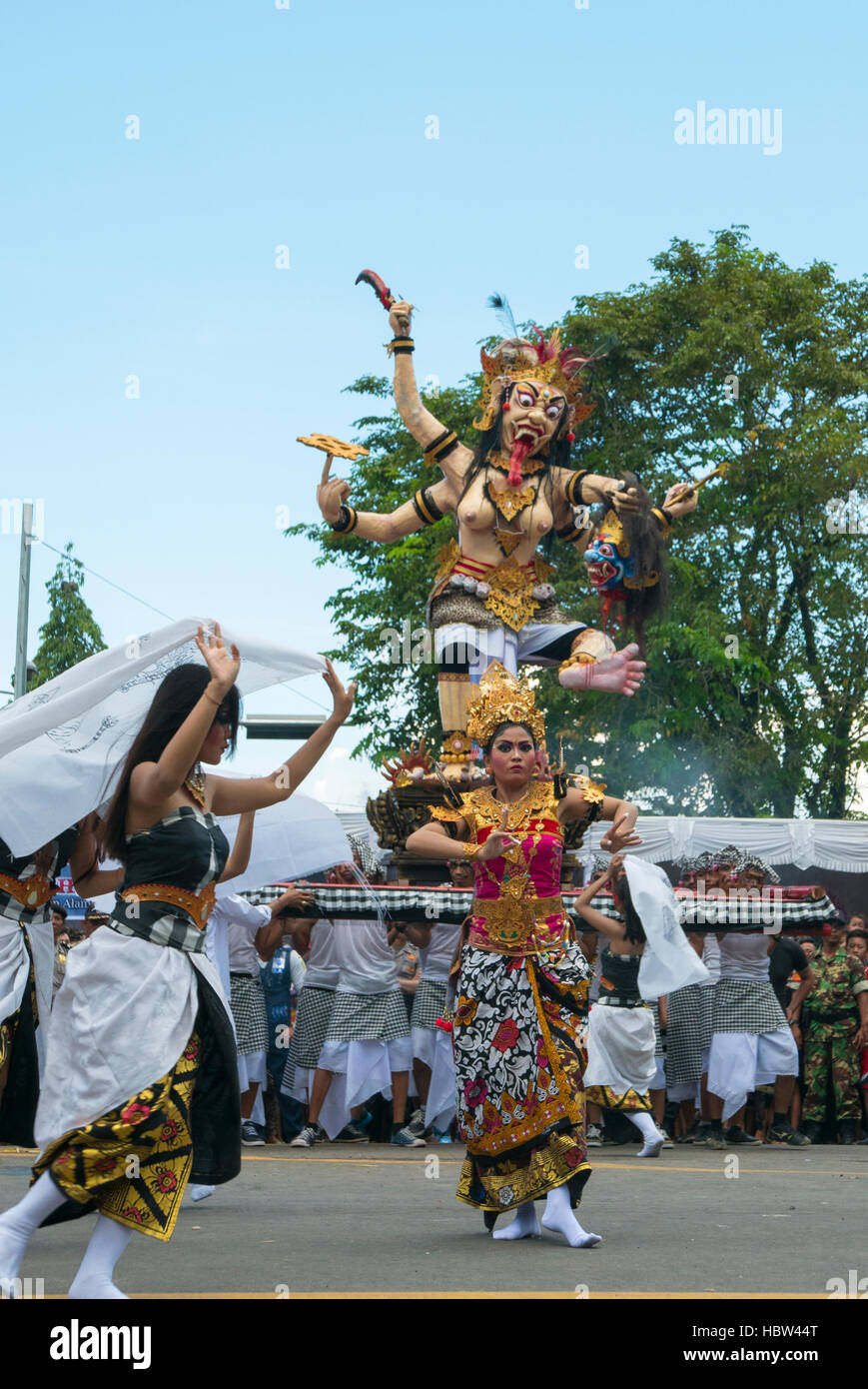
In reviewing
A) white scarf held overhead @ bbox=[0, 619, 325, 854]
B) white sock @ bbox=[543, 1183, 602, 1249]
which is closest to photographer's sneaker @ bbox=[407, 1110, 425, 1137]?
white sock @ bbox=[543, 1183, 602, 1249]

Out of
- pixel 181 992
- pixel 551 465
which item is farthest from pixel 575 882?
pixel 181 992

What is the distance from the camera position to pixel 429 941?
11.6m

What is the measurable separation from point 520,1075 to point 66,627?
29200mm

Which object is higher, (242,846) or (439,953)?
(242,846)

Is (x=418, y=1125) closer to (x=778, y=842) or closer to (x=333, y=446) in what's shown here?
(x=333, y=446)

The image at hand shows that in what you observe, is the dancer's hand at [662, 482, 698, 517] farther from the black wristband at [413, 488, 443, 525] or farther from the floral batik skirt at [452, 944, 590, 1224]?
the floral batik skirt at [452, 944, 590, 1224]

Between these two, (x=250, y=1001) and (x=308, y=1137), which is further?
(x=308, y=1137)

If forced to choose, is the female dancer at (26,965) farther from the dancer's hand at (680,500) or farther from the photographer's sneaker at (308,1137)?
the dancer's hand at (680,500)

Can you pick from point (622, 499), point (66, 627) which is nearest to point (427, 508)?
point (622, 499)

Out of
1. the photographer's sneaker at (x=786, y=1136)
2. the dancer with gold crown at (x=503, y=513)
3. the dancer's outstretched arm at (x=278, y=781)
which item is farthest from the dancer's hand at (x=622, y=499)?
the dancer's outstretched arm at (x=278, y=781)

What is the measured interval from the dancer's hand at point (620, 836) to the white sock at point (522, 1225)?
1.36 m

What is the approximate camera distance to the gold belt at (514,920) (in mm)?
6410

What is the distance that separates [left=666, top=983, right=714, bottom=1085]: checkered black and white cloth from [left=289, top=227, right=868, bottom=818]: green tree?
1341cm

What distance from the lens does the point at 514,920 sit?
6.41 meters
